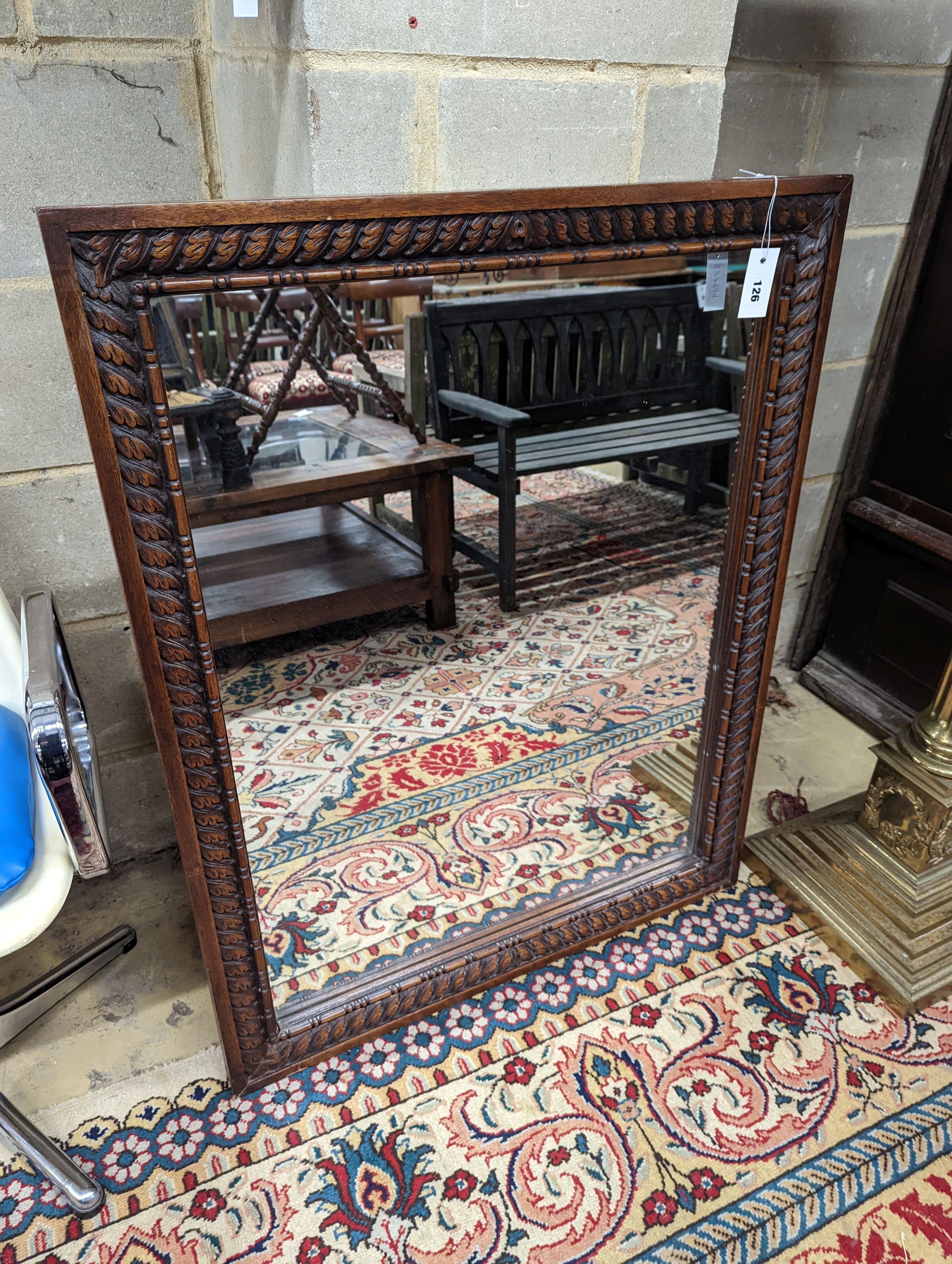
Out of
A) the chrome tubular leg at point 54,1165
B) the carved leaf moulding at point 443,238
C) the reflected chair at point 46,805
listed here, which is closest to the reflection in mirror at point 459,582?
the carved leaf moulding at point 443,238

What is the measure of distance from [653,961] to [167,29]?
1692 millimetres

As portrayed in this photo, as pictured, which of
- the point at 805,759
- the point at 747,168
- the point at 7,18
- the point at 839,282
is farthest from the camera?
the point at 805,759

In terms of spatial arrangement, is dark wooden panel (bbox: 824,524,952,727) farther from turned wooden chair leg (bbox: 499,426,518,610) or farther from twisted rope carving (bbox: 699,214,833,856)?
turned wooden chair leg (bbox: 499,426,518,610)

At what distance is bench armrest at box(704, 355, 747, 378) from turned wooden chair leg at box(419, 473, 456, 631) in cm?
47

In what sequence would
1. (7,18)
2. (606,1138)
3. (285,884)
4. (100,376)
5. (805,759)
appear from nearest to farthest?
(100,376), (7,18), (606,1138), (285,884), (805,759)

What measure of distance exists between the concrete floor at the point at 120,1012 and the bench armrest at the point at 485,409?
105cm

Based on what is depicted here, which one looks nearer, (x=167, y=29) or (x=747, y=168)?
(x=167, y=29)

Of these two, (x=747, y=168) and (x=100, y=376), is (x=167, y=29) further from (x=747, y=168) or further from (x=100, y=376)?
(x=747, y=168)

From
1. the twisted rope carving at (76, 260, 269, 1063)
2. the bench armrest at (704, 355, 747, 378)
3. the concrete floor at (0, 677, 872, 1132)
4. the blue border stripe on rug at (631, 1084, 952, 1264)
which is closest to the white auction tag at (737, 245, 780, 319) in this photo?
the bench armrest at (704, 355, 747, 378)

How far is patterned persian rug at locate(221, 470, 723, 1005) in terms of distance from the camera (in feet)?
4.71

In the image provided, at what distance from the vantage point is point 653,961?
1538mm

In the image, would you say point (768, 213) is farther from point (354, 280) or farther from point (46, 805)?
point (46, 805)

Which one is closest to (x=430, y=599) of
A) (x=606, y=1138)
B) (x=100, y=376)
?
(x=100, y=376)

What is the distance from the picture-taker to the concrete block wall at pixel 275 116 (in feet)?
3.12
